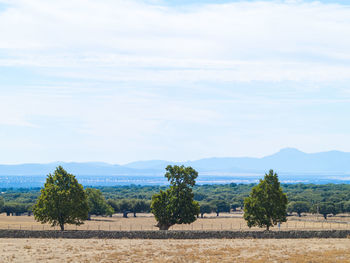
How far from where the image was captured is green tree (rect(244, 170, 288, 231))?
6906 centimetres

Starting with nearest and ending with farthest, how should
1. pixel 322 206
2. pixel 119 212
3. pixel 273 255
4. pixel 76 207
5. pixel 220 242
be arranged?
pixel 273 255, pixel 220 242, pixel 76 207, pixel 322 206, pixel 119 212

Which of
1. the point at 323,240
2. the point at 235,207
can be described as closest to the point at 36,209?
the point at 323,240

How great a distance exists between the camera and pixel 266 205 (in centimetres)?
6931

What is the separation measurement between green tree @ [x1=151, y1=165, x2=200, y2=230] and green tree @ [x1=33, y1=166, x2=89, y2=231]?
1053 cm

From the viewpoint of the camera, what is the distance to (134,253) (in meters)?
50.7

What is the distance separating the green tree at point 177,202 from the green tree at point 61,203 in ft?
34.5

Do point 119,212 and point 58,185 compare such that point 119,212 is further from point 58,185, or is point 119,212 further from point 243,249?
point 243,249

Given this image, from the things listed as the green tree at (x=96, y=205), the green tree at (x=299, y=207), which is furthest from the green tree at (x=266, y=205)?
the green tree at (x=299, y=207)

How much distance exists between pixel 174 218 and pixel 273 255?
23.1 meters

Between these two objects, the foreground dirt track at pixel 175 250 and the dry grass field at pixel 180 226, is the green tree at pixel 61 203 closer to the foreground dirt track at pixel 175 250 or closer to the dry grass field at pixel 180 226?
the foreground dirt track at pixel 175 250

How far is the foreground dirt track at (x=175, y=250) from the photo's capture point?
4778 cm

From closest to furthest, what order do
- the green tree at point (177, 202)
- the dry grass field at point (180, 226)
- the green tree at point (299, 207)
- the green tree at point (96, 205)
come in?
the green tree at point (177, 202), the dry grass field at point (180, 226), the green tree at point (96, 205), the green tree at point (299, 207)

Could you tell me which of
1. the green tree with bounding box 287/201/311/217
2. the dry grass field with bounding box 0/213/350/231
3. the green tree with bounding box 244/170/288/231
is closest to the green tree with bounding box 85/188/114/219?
the dry grass field with bounding box 0/213/350/231

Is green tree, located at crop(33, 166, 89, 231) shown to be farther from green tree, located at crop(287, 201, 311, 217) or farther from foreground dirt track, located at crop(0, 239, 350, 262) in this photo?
green tree, located at crop(287, 201, 311, 217)
